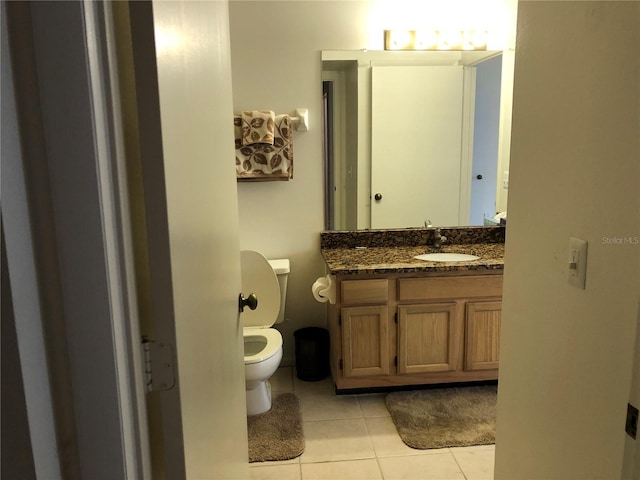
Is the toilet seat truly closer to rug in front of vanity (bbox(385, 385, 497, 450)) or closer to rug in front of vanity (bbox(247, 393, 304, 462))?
rug in front of vanity (bbox(247, 393, 304, 462))

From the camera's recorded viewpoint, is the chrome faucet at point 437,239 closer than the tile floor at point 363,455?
No

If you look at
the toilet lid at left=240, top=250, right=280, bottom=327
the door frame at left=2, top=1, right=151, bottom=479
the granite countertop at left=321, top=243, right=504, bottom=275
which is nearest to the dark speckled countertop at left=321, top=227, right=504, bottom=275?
the granite countertop at left=321, top=243, right=504, bottom=275

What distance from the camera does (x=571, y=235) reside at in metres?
1.04

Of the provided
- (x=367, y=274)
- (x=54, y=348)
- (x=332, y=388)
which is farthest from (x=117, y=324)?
(x=332, y=388)

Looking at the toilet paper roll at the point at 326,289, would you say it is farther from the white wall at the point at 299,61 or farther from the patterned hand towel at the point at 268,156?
the patterned hand towel at the point at 268,156

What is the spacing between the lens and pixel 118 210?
1.91ft

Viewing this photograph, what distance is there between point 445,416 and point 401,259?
0.84 meters

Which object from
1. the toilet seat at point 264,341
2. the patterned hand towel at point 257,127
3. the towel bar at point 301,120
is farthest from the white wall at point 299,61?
the toilet seat at point 264,341

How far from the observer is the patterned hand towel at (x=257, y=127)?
256 cm

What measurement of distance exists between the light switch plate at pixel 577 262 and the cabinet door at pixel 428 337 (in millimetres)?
1463

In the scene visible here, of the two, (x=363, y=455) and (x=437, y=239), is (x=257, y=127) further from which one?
(x=363, y=455)

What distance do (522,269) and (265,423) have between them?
1.62m

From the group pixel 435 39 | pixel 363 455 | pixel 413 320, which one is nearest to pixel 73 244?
pixel 363 455

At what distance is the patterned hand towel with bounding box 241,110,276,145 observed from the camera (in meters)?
2.56
